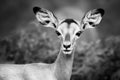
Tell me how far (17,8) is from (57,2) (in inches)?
63.8

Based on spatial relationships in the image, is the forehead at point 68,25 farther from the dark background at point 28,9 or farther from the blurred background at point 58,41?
the dark background at point 28,9

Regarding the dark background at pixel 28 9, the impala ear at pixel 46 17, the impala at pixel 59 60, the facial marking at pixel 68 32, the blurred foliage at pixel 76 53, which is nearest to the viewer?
the impala at pixel 59 60

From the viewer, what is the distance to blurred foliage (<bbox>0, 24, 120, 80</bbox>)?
43.5 ft

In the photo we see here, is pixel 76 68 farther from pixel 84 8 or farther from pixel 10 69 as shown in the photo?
pixel 10 69

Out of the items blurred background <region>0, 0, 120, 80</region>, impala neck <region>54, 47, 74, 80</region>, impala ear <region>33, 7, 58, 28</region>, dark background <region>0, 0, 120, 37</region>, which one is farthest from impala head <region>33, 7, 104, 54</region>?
dark background <region>0, 0, 120, 37</region>

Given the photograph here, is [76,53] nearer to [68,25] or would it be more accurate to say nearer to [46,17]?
[46,17]

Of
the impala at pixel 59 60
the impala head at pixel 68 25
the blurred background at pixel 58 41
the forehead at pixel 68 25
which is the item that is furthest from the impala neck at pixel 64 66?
the blurred background at pixel 58 41

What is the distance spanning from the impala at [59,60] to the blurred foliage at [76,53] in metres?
5.02

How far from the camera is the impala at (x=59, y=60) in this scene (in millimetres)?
7344

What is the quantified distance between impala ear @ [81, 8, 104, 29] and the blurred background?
487 centimetres

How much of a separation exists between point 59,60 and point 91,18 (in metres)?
1.21

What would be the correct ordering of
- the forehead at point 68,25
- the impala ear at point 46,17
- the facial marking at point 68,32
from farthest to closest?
the impala ear at point 46,17 < the forehead at point 68,25 < the facial marking at point 68,32

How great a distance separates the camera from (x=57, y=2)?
50.8ft

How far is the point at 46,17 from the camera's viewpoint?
329 inches
